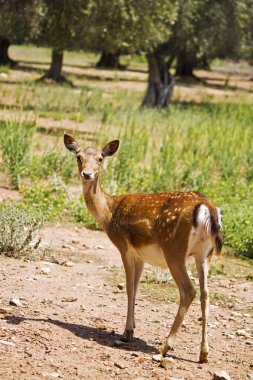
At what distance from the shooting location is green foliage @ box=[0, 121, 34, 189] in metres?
12.2

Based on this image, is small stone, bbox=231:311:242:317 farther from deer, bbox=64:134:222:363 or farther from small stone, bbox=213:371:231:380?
small stone, bbox=213:371:231:380

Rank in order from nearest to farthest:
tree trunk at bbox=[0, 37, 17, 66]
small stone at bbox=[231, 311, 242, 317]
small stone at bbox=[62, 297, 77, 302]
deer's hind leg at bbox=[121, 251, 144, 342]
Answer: deer's hind leg at bbox=[121, 251, 144, 342], small stone at bbox=[62, 297, 77, 302], small stone at bbox=[231, 311, 242, 317], tree trunk at bbox=[0, 37, 17, 66]

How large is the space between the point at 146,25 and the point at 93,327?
1376 centimetres

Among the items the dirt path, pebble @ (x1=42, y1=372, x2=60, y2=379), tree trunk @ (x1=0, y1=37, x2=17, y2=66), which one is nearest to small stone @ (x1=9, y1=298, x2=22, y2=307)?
the dirt path

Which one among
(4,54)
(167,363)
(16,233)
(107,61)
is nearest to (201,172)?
(16,233)

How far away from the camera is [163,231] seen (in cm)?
655

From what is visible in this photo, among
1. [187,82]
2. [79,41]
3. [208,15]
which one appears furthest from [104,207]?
[187,82]

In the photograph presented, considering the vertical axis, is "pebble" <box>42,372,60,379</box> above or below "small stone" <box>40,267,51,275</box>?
A: above

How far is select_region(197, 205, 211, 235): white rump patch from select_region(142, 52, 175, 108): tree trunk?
2037 centimetres

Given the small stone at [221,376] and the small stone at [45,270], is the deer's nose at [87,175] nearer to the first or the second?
the small stone at [45,270]

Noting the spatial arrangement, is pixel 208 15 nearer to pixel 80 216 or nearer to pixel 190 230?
pixel 80 216

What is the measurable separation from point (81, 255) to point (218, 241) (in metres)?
3.36

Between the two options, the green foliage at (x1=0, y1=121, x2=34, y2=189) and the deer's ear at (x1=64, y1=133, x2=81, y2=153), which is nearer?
the deer's ear at (x1=64, y1=133, x2=81, y2=153)

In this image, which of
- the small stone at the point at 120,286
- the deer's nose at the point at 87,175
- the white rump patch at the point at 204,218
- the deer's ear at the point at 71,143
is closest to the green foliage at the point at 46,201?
the small stone at the point at 120,286
